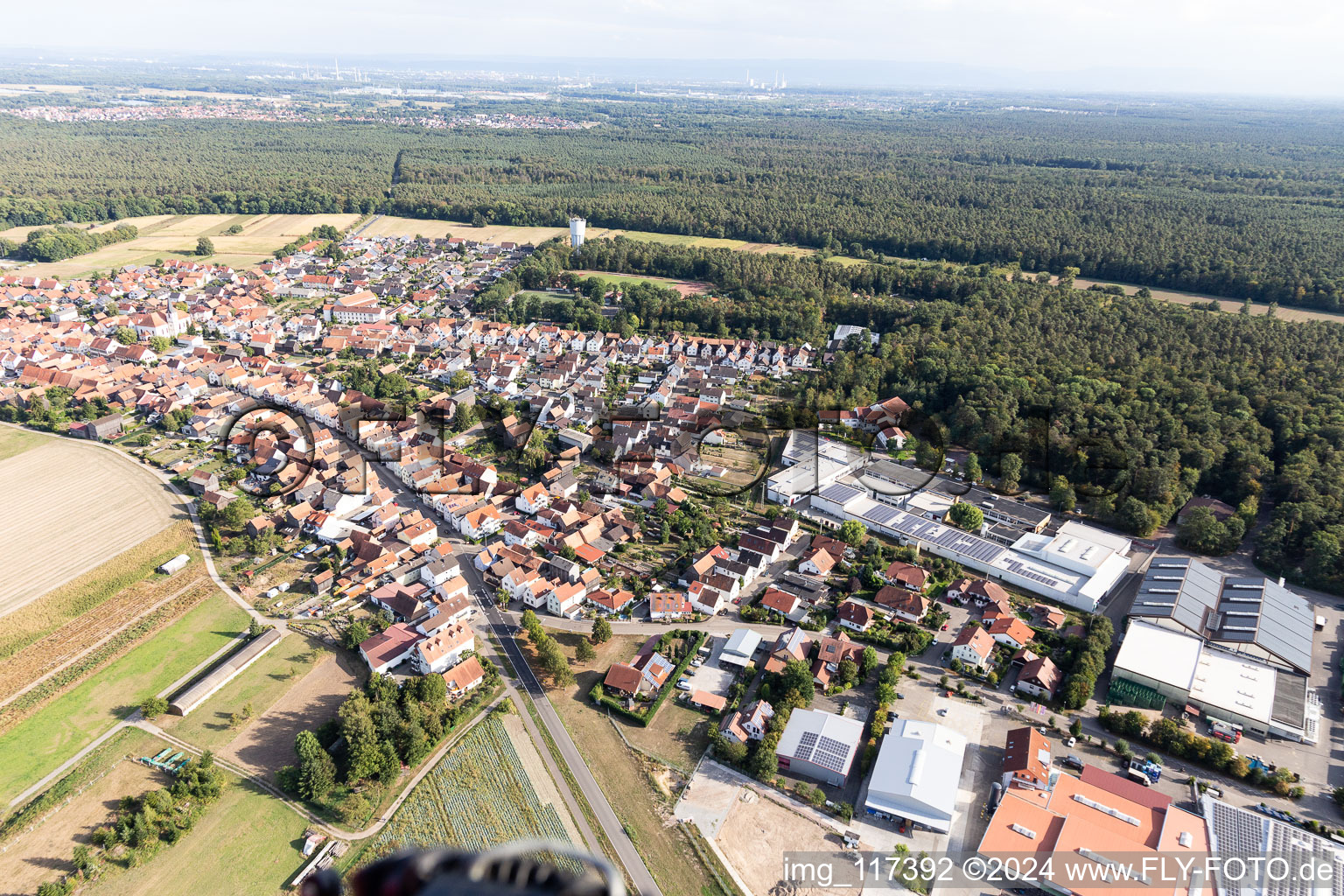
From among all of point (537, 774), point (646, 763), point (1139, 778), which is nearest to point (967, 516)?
point (1139, 778)

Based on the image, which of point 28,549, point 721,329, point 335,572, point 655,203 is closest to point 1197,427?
point 721,329

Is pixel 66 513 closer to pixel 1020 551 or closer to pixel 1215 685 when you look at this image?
pixel 1020 551

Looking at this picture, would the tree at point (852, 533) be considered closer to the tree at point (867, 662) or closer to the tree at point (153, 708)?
the tree at point (867, 662)

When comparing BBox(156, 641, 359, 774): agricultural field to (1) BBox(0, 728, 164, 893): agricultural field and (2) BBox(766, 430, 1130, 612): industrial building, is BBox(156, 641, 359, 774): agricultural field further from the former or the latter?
(2) BBox(766, 430, 1130, 612): industrial building

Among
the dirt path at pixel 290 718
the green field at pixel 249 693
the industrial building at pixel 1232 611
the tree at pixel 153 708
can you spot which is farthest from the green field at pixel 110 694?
the industrial building at pixel 1232 611

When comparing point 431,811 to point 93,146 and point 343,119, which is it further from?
point 343,119
